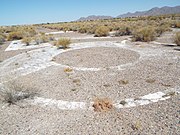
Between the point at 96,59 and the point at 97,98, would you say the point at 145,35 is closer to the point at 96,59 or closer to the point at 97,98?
the point at 96,59

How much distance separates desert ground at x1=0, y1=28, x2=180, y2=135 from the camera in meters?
5.94

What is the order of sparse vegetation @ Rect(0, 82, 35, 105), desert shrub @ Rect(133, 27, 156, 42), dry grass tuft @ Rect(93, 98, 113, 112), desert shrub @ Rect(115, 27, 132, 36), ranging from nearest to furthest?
1. dry grass tuft @ Rect(93, 98, 113, 112)
2. sparse vegetation @ Rect(0, 82, 35, 105)
3. desert shrub @ Rect(133, 27, 156, 42)
4. desert shrub @ Rect(115, 27, 132, 36)

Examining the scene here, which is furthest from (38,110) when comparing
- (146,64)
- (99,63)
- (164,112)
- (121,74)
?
Answer: (146,64)

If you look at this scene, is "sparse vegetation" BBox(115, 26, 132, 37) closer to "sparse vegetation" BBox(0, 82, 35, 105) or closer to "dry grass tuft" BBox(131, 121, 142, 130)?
"sparse vegetation" BBox(0, 82, 35, 105)

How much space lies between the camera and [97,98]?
308 inches

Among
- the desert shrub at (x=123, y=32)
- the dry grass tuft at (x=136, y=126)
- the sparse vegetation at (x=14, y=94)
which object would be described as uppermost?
the desert shrub at (x=123, y=32)

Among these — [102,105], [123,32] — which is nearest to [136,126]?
[102,105]

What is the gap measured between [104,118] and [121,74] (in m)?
4.52

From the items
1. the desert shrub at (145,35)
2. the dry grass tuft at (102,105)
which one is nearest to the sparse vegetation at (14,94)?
the dry grass tuft at (102,105)

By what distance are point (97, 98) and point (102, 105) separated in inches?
32.5

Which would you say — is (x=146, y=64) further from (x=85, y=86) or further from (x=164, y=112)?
(x=164, y=112)

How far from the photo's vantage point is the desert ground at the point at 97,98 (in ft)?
19.5

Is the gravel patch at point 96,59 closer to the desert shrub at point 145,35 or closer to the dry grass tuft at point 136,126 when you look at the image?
the desert shrub at point 145,35

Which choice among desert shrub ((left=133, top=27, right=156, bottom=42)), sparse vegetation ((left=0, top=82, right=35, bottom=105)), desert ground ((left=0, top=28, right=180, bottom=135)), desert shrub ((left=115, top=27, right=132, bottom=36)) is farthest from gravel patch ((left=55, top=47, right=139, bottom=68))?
desert shrub ((left=115, top=27, right=132, bottom=36))
